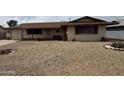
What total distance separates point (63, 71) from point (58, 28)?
77.2 ft

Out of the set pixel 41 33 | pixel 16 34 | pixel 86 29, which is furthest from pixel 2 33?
pixel 86 29

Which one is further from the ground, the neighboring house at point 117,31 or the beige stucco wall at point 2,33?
the neighboring house at point 117,31

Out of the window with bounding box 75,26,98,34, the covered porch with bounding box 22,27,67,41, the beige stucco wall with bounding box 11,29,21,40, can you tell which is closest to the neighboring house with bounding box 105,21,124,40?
the window with bounding box 75,26,98,34

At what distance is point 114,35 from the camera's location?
3203 cm

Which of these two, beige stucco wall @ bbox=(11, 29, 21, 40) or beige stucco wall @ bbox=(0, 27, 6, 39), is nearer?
beige stucco wall @ bbox=(11, 29, 21, 40)

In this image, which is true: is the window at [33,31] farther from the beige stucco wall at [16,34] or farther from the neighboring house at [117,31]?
the neighboring house at [117,31]

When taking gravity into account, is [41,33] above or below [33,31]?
below

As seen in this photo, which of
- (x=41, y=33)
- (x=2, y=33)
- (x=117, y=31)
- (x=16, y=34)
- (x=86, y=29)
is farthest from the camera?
(x=2, y=33)

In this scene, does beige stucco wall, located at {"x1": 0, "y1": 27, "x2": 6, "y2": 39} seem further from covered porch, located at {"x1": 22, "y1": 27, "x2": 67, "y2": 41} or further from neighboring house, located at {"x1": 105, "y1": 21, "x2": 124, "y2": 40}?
neighboring house, located at {"x1": 105, "y1": 21, "x2": 124, "y2": 40}

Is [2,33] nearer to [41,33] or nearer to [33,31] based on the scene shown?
[33,31]

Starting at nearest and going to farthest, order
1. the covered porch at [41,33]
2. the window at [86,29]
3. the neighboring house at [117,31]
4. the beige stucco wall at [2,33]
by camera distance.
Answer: the window at [86,29], the neighboring house at [117,31], the covered porch at [41,33], the beige stucco wall at [2,33]

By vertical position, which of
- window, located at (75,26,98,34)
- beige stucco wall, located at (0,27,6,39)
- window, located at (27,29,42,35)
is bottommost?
beige stucco wall, located at (0,27,6,39)

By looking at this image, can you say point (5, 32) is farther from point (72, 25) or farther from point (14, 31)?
point (72, 25)

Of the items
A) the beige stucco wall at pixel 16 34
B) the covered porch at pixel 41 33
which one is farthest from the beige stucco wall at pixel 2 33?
the covered porch at pixel 41 33
